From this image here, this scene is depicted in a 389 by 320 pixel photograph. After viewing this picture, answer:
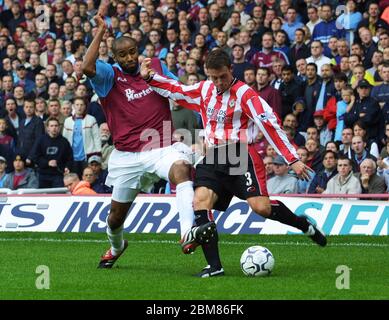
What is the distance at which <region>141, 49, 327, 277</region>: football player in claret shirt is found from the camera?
1048 cm

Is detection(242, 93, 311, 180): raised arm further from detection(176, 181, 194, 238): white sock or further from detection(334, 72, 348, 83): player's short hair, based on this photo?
detection(334, 72, 348, 83): player's short hair

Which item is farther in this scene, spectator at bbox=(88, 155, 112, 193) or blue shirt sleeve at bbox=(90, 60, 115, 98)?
spectator at bbox=(88, 155, 112, 193)

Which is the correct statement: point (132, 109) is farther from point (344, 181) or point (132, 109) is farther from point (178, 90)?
point (344, 181)

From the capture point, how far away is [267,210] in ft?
35.4

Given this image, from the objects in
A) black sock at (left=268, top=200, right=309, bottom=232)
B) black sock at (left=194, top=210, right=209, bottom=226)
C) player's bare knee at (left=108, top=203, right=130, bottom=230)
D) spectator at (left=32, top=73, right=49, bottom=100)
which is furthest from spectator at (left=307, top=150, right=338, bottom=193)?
spectator at (left=32, top=73, right=49, bottom=100)

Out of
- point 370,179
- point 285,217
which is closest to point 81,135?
point 370,179

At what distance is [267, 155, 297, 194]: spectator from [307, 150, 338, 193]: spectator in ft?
0.96

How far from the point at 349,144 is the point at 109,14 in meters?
9.10

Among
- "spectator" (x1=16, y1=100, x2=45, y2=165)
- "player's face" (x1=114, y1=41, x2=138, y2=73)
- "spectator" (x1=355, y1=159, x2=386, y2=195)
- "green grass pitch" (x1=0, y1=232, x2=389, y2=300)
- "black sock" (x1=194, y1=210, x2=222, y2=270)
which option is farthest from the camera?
"spectator" (x1=16, y1=100, x2=45, y2=165)

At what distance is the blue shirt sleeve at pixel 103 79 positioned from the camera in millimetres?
11008

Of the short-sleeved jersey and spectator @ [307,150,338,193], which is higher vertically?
the short-sleeved jersey

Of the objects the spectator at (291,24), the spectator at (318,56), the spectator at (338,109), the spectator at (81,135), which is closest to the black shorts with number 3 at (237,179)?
the spectator at (338,109)
